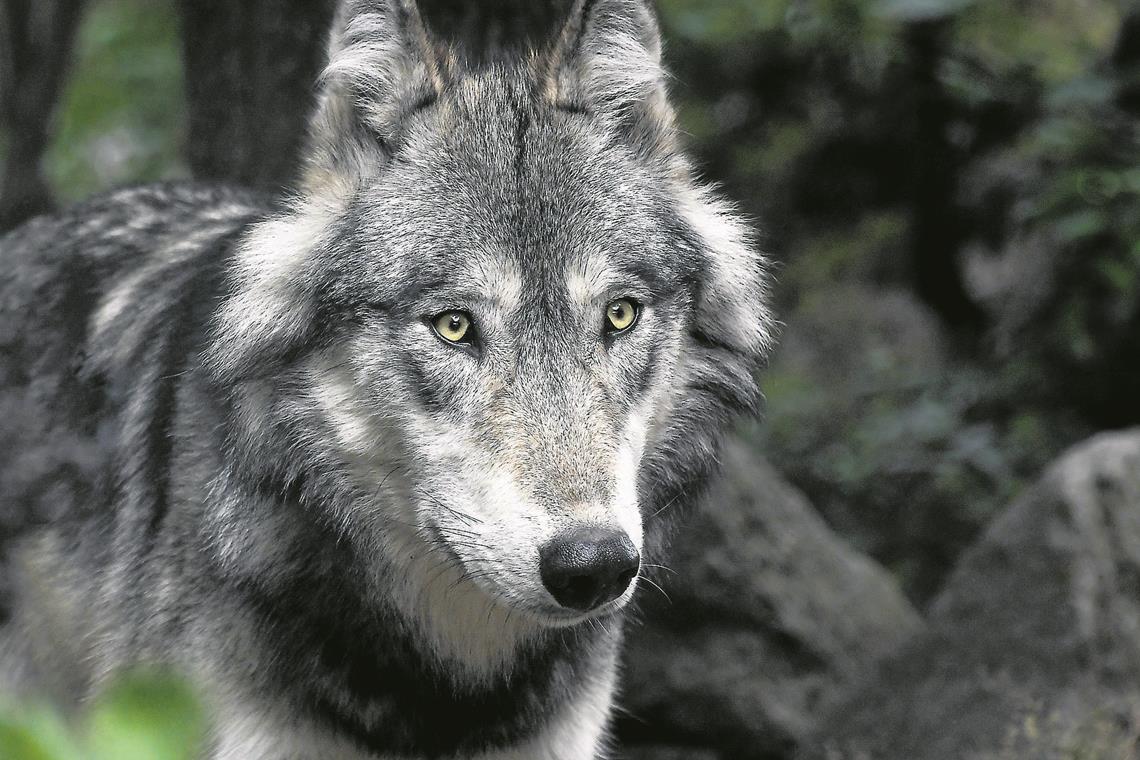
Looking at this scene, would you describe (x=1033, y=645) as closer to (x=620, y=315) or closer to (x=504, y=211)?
(x=620, y=315)

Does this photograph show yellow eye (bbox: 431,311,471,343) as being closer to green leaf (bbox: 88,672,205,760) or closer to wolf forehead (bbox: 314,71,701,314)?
wolf forehead (bbox: 314,71,701,314)

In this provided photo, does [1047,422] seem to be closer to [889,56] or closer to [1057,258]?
[1057,258]

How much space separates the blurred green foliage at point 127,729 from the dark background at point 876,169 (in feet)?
14.2

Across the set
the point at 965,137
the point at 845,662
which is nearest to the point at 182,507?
the point at 845,662

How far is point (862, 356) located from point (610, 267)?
5.43 meters

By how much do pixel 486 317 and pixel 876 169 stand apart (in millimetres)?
6367

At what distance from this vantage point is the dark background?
5262 millimetres

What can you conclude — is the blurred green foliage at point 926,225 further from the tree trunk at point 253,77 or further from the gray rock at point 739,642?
the tree trunk at point 253,77

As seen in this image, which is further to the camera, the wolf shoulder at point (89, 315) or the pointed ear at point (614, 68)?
the wolf shoulder at point (89, 315)

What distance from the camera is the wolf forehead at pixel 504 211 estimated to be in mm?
2811

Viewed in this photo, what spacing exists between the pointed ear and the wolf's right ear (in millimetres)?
309

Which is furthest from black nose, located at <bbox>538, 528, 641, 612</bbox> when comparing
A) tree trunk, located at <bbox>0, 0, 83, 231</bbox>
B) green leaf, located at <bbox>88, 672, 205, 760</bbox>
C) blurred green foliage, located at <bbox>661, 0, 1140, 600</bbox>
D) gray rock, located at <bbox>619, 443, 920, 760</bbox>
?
tree trunk, located at <bbox>0, 0, 83, 231</bbox>

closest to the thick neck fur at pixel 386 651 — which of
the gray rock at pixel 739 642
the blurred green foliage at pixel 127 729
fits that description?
the gray rock at pixel 739 642

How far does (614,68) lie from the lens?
3180 mm
